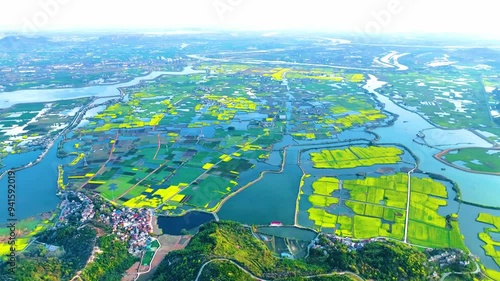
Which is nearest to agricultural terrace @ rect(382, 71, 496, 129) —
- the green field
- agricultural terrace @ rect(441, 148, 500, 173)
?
agricultural terrace @ rect(441, 148, 500, 173)

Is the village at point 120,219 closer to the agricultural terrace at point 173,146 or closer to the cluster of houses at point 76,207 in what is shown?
the cluster of houses at point 76,207

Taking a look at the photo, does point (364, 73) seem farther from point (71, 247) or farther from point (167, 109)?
point (71, 247)

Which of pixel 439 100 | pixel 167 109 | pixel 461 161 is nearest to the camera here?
pixel 461 161

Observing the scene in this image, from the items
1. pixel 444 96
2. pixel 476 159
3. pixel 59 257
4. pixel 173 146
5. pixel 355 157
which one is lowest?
pixel 173 146

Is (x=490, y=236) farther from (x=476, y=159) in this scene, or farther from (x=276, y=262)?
(x=276, y=262)

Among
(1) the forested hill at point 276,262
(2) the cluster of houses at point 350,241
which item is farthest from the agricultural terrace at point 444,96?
(1) the forested hill at point 276,262

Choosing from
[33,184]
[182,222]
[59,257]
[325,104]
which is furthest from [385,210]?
[325,104]

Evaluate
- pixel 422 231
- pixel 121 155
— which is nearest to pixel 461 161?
pixel 422 231
